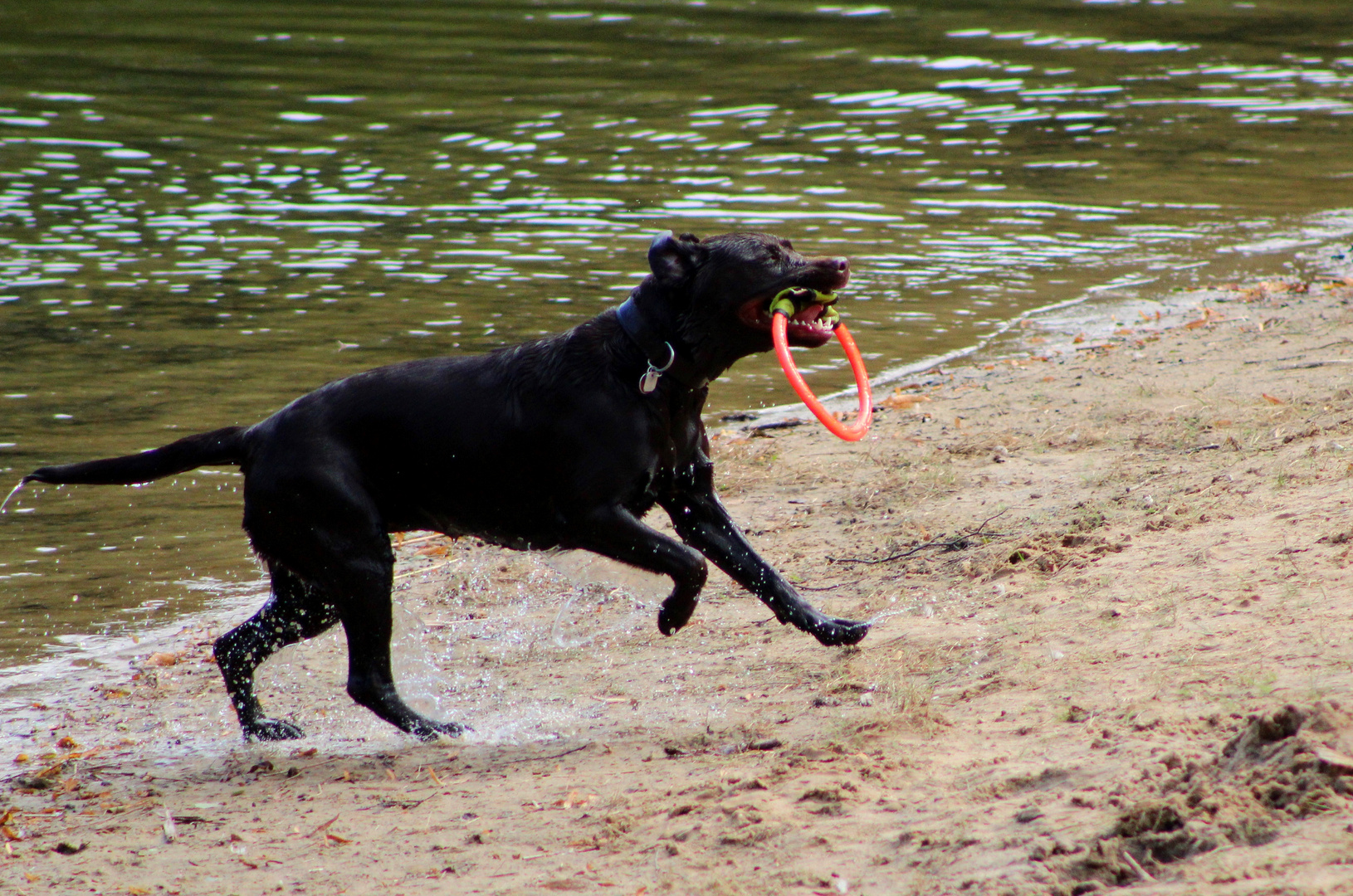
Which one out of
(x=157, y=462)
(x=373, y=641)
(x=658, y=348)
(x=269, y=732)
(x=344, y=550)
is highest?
(x=658, y=348)

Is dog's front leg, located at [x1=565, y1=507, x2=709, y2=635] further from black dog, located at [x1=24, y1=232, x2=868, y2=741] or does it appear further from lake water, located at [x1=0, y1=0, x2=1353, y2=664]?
lake water, located at [x1=0, y1=0, x2=1353, y2=664]

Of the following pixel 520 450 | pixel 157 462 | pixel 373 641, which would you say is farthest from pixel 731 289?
pixel 157 462

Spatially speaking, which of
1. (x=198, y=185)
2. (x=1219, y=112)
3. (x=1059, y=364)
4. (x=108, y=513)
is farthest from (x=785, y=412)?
(x=1219, y=112)

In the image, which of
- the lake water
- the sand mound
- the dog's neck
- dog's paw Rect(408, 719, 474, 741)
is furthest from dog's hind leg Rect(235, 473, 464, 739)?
the sand mound

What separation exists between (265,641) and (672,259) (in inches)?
80.3

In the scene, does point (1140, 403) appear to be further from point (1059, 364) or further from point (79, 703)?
point (79, 703)

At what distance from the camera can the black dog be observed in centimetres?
505

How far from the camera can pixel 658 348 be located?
5.07 meters

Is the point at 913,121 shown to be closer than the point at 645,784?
No

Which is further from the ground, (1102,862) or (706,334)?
(706,334)

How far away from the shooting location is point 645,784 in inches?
166

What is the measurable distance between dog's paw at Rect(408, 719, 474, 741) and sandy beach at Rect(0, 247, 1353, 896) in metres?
0.07

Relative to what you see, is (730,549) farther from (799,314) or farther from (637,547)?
(799,314)

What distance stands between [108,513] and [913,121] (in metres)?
13.5
